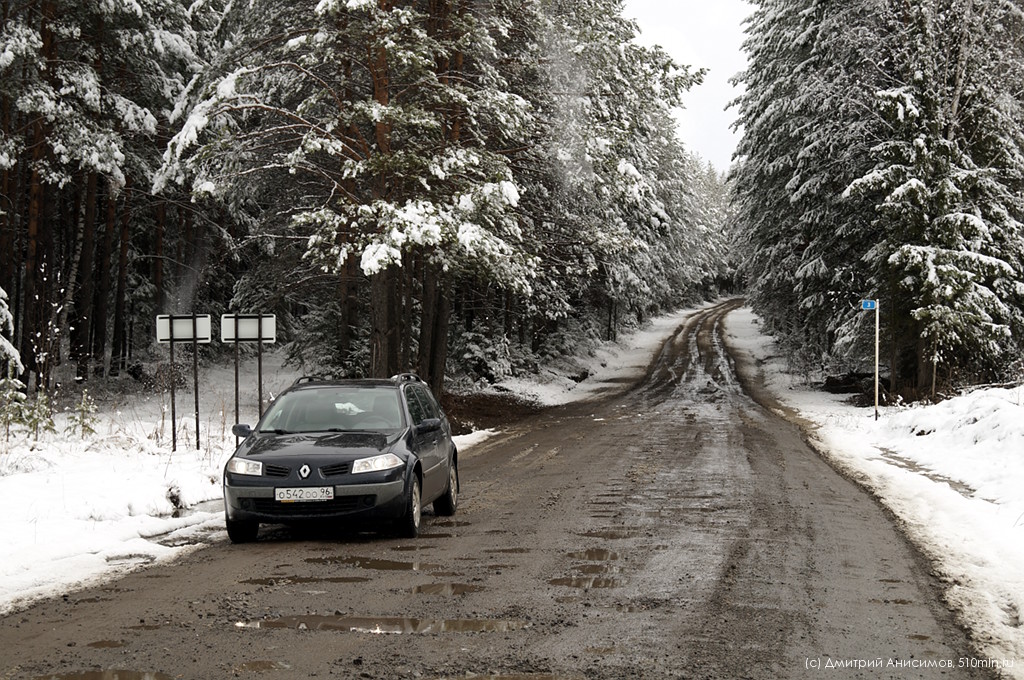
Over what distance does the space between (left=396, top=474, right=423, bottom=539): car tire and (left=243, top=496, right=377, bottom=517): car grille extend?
1.19ft

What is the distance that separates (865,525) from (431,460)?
4.59 meters

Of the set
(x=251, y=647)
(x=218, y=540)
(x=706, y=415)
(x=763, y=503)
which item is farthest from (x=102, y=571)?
(x=706, y=415)

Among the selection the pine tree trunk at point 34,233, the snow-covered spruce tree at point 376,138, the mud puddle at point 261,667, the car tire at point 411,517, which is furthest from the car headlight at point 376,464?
the pine tree trunk at point 34,233

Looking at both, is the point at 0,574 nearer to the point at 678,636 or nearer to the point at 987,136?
the point at 678,636

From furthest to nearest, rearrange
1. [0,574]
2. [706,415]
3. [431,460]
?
[706,415], [431,460], [0,574]

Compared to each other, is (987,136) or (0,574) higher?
(987,136)

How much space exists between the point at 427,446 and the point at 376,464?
1.18m

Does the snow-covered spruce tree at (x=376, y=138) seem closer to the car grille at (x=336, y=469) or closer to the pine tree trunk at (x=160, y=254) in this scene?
the car grille at (x=336, y=469)

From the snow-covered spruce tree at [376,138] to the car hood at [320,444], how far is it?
20.9ft

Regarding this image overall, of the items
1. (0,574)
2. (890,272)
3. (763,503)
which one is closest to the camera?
(0,574)

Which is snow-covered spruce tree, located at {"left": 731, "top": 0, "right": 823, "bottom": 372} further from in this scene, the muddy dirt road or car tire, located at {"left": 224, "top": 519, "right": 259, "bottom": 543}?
car tire, located at {"left": 224, "top": 519, "right": 259, "bottom": 543}

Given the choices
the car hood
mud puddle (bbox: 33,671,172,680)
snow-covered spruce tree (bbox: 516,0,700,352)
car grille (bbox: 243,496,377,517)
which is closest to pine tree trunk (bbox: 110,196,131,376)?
snow-covered spruce tree (bbox: 516,0,700,352)

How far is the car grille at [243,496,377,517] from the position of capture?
8719 millimetres

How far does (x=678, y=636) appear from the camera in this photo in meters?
5.64
